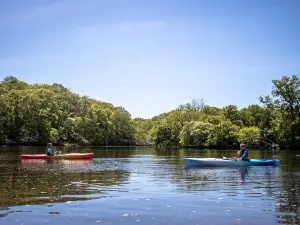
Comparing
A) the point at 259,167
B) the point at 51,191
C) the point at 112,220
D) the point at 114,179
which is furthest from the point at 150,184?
the point at 259,167

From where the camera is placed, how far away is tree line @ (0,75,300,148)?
86000mm

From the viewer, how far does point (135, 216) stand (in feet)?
40.2

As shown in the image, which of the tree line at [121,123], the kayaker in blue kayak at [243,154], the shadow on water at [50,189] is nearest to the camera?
the shadow on water at [50,189]

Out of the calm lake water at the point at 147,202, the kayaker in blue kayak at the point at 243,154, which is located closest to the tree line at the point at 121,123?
the kayaker in blue kayak at the point at 243,154

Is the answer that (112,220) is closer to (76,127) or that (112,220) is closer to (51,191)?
(51,191)

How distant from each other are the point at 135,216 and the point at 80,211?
195cm

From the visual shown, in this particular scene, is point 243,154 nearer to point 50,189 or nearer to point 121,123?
point 50,189

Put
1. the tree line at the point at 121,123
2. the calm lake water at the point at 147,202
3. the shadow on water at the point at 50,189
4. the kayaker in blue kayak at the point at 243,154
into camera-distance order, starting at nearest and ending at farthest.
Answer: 1. the calm lake water at the point at 147,202
2. the shadow on water at the point at 50,189
3. the kayaker in blue kayak at the point at 243,154
4. the tree line at the point at 121,123

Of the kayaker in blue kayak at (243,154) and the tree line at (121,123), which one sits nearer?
the kayaker in blue kayak at (243,154)

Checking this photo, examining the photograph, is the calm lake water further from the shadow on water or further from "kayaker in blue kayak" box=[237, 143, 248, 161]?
"kayaker in blue kayak" box=[237, 143, 248, 161]

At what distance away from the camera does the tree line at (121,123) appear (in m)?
86.0

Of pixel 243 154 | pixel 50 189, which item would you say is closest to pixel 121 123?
pixel 243 154

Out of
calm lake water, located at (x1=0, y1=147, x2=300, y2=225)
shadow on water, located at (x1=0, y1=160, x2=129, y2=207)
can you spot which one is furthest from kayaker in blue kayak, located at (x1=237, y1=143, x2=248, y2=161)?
shadow on water, located at (x1=0, y1=160, x2=129, y2=207)

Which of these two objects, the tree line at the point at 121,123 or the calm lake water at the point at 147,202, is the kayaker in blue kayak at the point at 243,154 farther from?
the tree line at the point at 121,123
